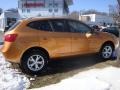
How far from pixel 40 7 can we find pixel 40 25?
2275 inches

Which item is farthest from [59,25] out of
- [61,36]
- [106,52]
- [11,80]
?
[11,80]

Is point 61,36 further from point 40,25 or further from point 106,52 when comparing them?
point 106,52

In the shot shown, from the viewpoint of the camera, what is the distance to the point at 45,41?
1026 cm

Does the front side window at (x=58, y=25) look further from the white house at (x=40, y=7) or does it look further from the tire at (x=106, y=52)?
the white house at (x=40, y=7)

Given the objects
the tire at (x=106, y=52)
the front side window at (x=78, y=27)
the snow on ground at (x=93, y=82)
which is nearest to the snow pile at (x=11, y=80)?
the snow on ground at (x=93, y=82)

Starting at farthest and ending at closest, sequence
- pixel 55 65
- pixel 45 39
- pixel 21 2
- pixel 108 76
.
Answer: pixel 21 2, pixel 55 65, pixel 45 39, pixel 108 76

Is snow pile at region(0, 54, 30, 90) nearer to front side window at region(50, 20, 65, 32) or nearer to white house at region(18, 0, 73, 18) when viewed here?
front side window at region(50, 20, 65, 32)

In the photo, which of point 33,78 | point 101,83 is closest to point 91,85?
point 101,83

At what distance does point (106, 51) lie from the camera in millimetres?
11734

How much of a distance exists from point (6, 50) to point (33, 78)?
126cm

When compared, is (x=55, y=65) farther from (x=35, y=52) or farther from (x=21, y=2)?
(x=21, y=2)

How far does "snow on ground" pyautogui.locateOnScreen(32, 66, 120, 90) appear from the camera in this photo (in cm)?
750

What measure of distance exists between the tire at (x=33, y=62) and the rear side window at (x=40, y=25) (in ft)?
2.63

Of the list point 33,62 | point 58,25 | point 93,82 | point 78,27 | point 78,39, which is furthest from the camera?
point 78,27
